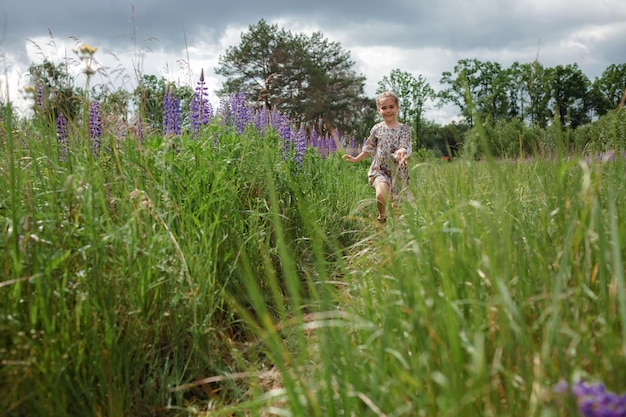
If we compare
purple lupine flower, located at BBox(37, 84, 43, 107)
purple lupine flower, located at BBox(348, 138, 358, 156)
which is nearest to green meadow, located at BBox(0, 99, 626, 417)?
purple lupine flower, located at BBox(37, 84, 43, 107)

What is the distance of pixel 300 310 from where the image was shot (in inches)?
81.9

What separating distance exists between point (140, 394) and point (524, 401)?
5.48 feet

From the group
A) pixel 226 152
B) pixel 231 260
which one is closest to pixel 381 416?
pixel 231 260

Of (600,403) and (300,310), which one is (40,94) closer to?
(300,310)

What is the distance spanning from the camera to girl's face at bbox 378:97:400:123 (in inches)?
223

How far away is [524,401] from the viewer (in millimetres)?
1405

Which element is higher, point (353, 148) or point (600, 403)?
point (353, 148)

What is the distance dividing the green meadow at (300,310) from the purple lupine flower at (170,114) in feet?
2.46

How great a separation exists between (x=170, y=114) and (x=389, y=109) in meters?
2.63

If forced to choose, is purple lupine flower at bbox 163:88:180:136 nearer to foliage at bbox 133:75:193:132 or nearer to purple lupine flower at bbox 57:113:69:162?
foliage at bbox 133:75:193:132

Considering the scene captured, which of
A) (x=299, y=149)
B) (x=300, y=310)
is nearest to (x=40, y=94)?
(x=299, y=149)

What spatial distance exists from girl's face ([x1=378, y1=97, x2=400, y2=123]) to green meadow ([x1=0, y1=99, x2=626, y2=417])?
8.14ft

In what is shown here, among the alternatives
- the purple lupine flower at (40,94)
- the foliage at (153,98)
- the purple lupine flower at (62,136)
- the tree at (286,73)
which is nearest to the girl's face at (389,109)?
the foliage at (153,98)

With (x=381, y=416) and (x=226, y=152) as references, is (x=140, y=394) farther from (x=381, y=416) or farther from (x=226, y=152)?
(x=226, y=152)
